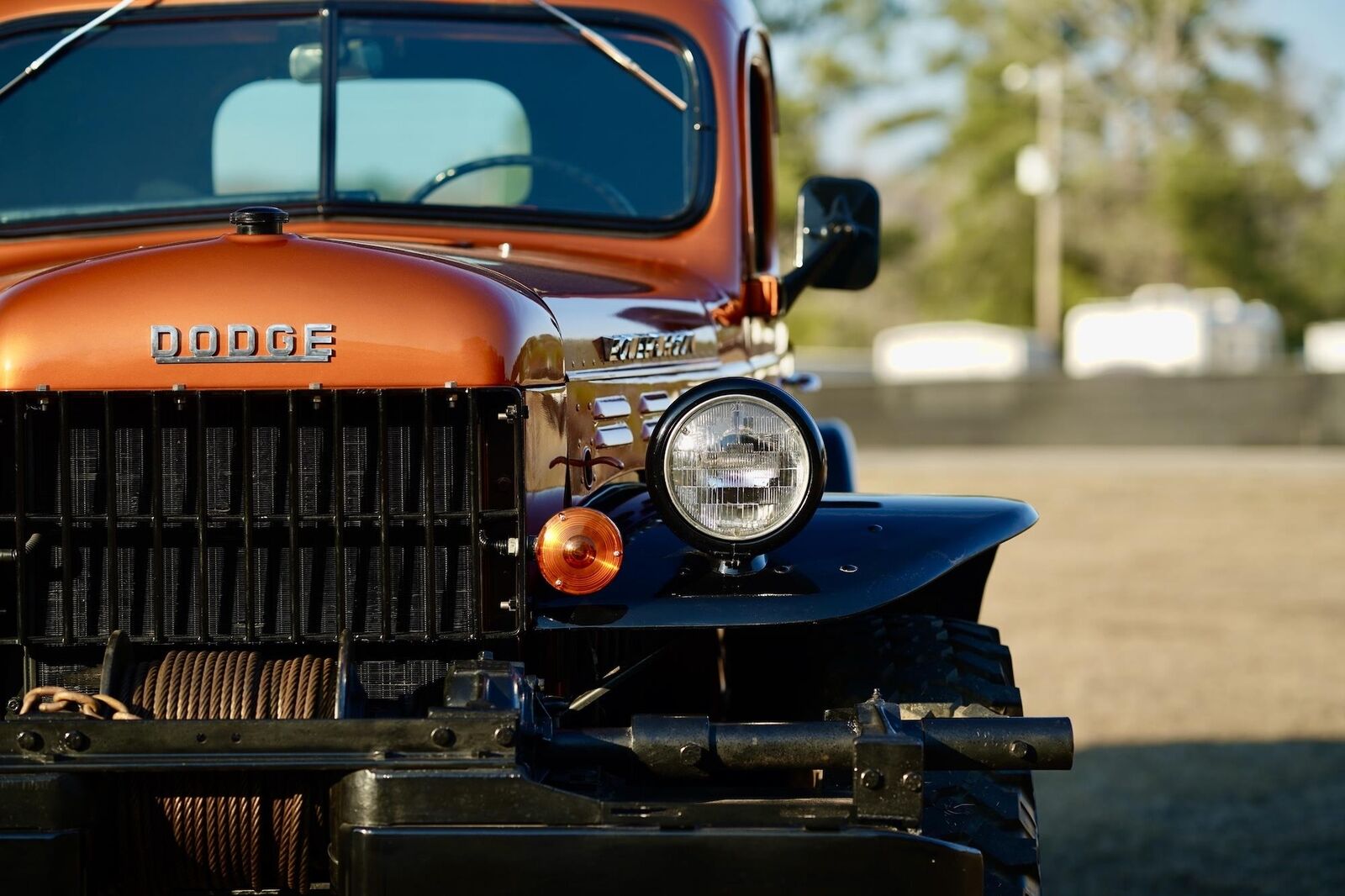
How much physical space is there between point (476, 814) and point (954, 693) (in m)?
0.97

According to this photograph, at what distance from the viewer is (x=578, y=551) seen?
2814mm

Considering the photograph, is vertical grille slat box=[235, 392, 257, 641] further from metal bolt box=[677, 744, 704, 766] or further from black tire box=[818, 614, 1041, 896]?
black tire box=[818, 614, 1041, 896]

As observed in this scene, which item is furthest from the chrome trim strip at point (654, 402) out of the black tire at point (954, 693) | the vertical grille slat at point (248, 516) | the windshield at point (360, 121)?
the vertical grille slat at point (248, 516)

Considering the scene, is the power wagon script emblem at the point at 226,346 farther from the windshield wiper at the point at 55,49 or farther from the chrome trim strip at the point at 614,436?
the windshield wiper at the point at 55,49

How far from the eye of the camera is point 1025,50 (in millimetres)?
45938

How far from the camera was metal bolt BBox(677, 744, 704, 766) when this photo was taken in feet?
8.46

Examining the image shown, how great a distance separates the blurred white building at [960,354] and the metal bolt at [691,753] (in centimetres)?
2588

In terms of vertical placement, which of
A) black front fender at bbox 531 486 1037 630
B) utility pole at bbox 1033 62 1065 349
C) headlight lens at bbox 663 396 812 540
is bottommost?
black front fender at bbox 531 486 1037 630

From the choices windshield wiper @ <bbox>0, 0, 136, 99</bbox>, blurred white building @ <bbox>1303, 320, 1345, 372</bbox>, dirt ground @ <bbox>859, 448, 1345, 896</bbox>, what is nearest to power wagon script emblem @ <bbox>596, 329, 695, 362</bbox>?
windshield wiper @ <bbox>0, 0, 136, 99</bbox>

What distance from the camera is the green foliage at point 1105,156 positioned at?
41.3 m

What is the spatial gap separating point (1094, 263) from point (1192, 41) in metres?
7.19

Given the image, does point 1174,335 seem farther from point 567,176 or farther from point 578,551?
point 578,551

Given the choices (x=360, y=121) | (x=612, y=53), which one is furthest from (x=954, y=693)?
(x=360, y=121)

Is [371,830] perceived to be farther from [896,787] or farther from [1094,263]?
[1094,263]
